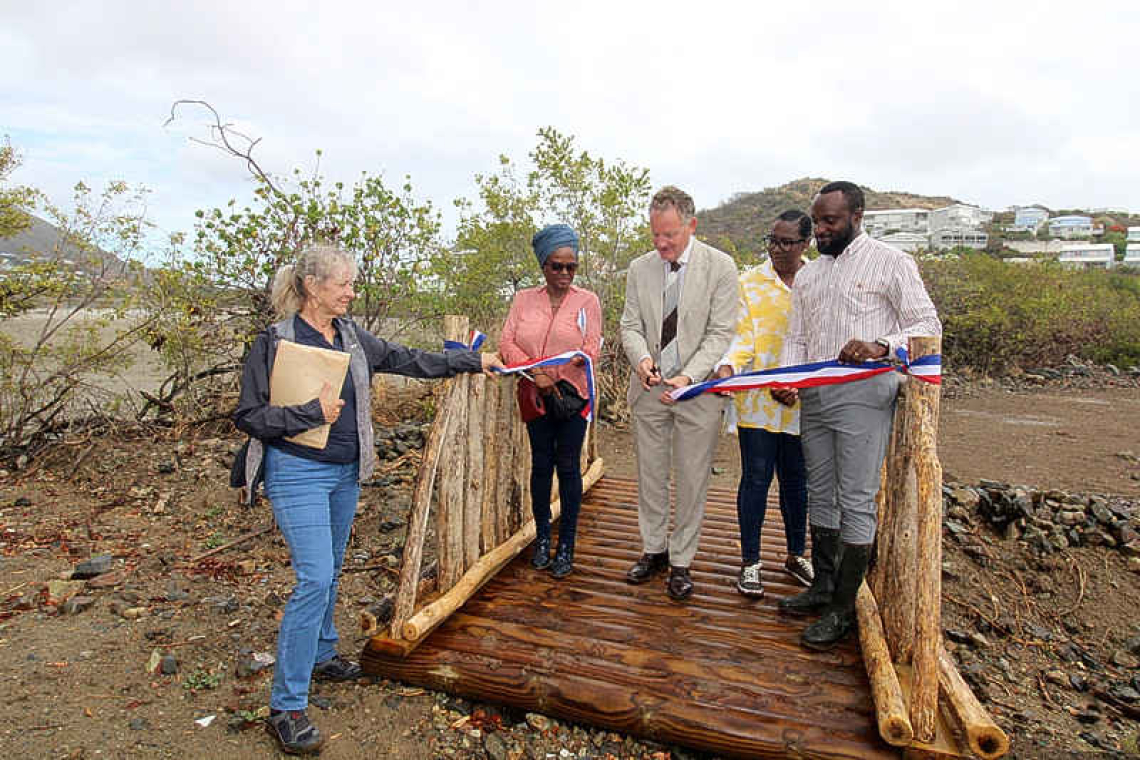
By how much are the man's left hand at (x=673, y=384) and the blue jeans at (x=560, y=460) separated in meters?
0.48

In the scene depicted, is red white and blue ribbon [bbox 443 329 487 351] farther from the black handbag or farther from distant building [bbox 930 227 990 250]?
distant building [bbox 930 227 990 250]

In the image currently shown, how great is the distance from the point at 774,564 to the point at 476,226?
7.25m

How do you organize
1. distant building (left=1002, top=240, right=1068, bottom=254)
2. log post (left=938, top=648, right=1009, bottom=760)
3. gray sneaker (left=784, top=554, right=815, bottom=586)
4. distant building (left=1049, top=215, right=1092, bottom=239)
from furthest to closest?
1. distant building (left=1049, top=215, right=1092, bottom=239)
2. distant building (left=1002, top=240, right=1068, bottom=254)
3. gray sneaker (left=784, top=554, right=815, bottom=586)
4. log post (left=938, top=648, right=1009, bottom=760)

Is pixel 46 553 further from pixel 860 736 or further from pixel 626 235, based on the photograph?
pixel 626 235

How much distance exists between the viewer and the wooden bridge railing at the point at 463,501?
3.31m

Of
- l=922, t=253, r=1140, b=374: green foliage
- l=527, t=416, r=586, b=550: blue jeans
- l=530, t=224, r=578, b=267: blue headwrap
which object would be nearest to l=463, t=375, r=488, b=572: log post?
l=527, t=416, r=586, b=550: blue jeans

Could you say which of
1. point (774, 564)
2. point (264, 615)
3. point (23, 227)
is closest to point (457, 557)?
point (264, 615)

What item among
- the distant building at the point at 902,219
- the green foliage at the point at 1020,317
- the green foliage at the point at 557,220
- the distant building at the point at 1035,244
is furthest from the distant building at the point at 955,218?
the green foliage at the point at 557,220

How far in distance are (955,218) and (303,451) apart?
82482mm

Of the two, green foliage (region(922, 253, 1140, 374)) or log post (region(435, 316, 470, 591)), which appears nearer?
log post (region(435, 316, 470, 591))

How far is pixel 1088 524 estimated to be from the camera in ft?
20.2

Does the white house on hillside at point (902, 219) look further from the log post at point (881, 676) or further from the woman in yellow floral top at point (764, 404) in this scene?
the log post at point (881, 676)

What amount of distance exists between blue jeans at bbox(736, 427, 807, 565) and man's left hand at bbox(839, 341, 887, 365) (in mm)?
800

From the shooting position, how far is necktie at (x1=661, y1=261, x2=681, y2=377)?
3621 mm
